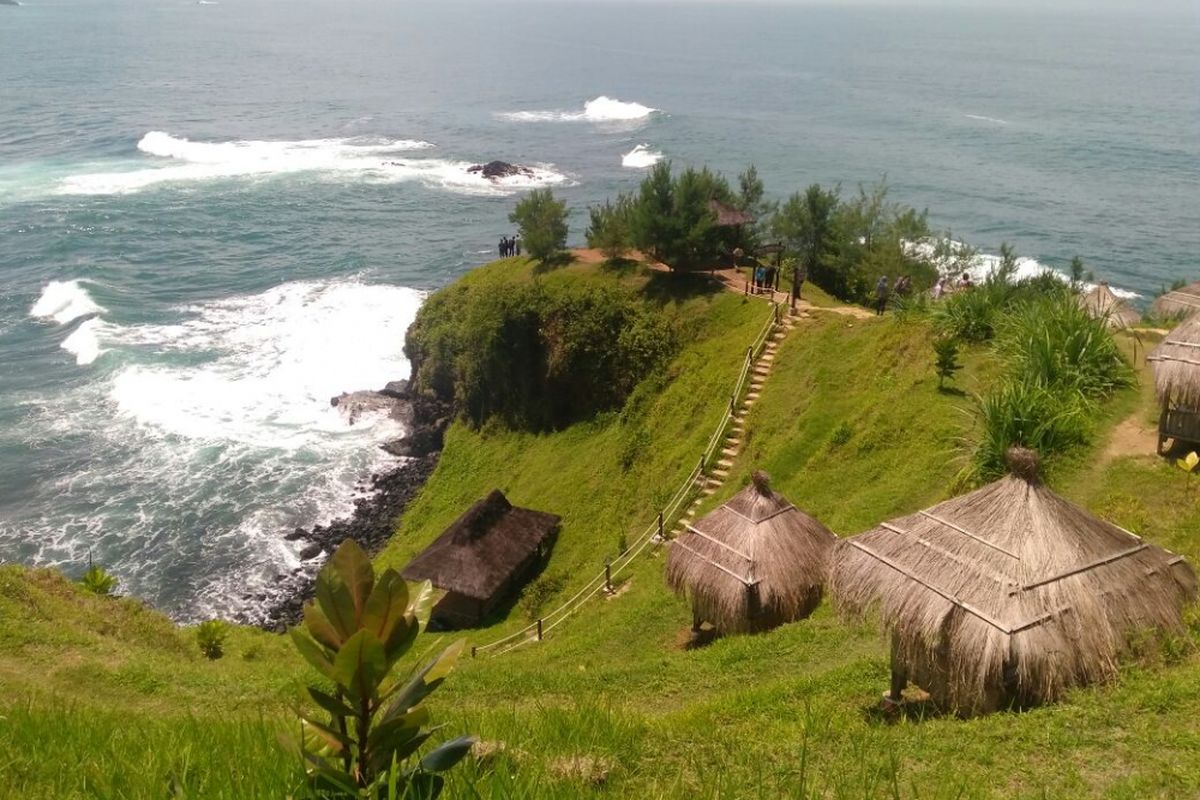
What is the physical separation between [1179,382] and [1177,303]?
13.5m

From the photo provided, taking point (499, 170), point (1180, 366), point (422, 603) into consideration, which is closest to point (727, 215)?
point (1180, 366)

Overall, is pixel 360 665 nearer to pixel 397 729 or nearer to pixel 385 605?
pixel 385 605

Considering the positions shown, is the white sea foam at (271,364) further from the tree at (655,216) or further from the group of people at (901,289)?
the group of people at (901,289)

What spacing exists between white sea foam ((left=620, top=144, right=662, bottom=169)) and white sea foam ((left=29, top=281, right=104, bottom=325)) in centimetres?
4902

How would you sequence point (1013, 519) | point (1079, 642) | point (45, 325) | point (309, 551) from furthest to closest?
1. point (45, 325)
2. point (309, 551)
3. point (1013, 519)
4. point (1079, 642)

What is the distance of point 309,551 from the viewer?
31.1m

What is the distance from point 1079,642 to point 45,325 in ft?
177

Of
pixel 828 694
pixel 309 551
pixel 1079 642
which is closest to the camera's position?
pixel 1079 642

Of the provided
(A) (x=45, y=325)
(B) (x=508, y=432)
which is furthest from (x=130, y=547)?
(A) (x=45, y=325)

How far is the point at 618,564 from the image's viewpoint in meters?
21.8

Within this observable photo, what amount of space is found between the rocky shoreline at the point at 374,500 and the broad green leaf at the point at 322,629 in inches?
925

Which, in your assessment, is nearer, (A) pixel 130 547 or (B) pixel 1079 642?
(B) pixel 1079 642

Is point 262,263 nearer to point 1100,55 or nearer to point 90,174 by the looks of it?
point 90,174

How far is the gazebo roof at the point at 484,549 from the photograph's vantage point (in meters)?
23.4
